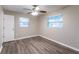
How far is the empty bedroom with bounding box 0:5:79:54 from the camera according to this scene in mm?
3553

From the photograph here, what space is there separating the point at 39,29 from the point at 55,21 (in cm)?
249

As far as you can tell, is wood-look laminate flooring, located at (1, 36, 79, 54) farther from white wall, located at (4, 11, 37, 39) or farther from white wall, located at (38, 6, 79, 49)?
white wall, located at (4, 11, 37, 39)

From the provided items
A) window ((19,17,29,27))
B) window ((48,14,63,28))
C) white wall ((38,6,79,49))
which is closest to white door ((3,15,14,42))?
window ((19,17,29,27))

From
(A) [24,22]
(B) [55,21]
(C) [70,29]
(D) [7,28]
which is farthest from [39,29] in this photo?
(C) [70,29]

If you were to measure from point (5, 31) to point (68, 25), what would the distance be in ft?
12.0

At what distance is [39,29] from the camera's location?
24.6 feet

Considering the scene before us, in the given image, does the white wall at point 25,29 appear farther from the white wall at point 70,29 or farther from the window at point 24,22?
the white wall at point 70,29

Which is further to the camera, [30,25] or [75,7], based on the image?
[30,25]
